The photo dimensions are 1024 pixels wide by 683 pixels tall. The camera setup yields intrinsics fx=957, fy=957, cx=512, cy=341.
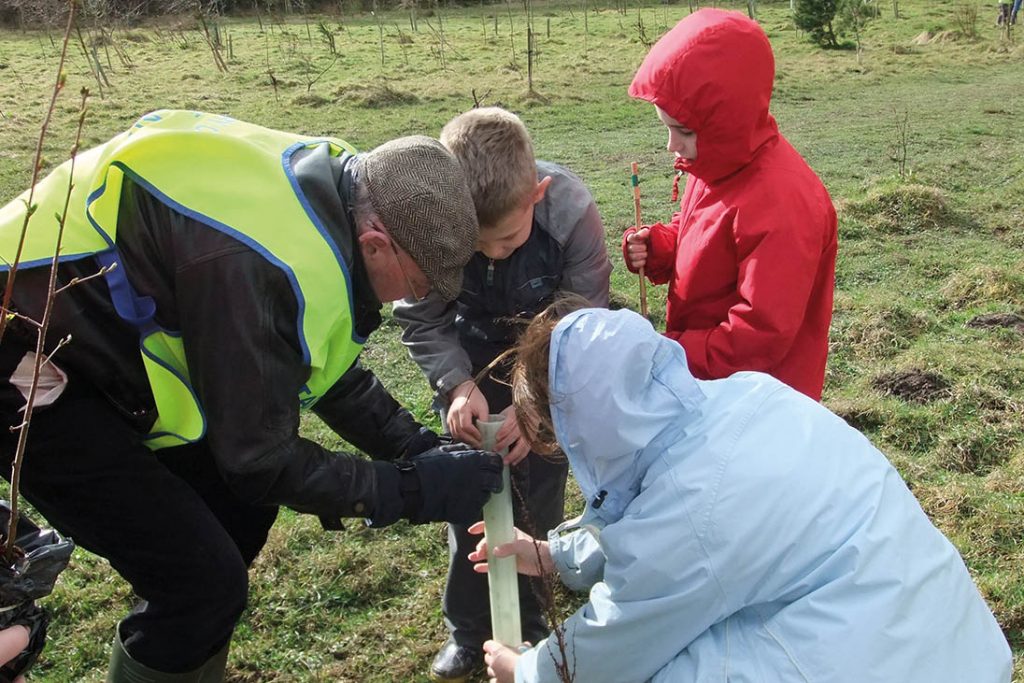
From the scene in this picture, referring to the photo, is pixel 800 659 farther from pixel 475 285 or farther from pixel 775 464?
pixel 475 285

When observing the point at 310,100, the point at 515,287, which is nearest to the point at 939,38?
the point at 310,100

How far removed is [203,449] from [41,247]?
70cm

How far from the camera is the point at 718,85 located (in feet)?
8.80

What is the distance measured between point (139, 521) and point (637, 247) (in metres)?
1.85

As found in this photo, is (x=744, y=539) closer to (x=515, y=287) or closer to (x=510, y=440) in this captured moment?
(x=510, y=440)

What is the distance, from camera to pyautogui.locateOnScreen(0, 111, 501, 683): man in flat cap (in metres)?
1.91

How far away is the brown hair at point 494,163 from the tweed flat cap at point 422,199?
397mm

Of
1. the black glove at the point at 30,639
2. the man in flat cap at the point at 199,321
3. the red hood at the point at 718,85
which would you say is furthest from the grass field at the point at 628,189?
the red hood at the point at 718,85

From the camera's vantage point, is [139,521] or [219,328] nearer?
[219,328]

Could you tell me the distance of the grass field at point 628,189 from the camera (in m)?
3.38

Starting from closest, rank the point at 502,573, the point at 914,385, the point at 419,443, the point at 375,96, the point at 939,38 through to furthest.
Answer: the point at 502,573 → the point at 419,443 → the point at 914,385 → the point at 375,96 → the point at 939,38

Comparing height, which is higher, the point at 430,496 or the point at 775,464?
the point at 775,464

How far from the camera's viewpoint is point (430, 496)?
2352mm

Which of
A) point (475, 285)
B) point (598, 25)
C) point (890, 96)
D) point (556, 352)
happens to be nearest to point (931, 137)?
point (890, 96)
